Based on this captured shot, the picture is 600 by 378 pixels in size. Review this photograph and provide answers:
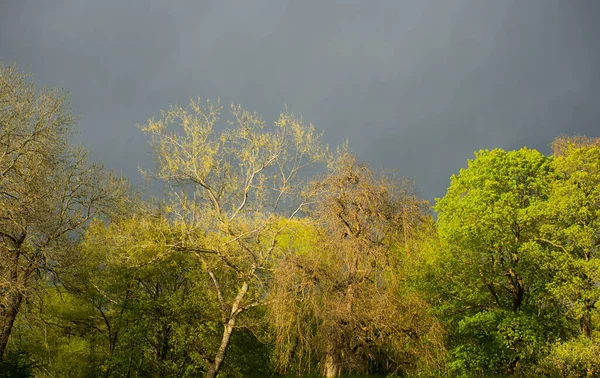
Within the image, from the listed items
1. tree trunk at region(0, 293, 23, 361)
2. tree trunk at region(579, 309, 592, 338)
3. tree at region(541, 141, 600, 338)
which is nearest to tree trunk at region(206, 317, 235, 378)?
tree trunk at region(0, 293, 23, 361)

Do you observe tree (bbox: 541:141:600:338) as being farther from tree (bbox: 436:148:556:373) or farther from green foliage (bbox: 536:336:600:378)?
green foliage (bbox: 536:336:600:378)

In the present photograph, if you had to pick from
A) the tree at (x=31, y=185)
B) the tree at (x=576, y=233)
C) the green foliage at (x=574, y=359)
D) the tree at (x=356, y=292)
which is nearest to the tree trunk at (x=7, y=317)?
the tree at (x=31, y=185)

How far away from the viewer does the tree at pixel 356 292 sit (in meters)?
15.5

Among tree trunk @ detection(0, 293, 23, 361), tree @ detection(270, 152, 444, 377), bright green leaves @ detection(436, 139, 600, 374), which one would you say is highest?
bright green leaves @ detection(436, 139, 600, 374)

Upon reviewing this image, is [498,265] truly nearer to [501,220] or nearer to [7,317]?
[501,220]

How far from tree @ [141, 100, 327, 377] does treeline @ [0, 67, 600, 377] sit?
8 cm

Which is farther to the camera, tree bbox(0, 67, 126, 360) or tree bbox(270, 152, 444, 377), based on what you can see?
tree bbox(0, 67, 126, 360)

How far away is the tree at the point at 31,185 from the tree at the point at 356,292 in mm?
9097

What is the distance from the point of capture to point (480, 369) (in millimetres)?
23125

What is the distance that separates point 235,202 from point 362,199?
8.55 metres

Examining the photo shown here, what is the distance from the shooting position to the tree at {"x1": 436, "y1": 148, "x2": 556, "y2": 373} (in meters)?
22.5

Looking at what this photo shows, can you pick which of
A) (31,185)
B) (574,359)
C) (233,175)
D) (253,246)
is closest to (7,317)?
(31,185)

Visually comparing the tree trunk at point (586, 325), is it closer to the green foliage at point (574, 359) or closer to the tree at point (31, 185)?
the green foliage at point (574, 359)

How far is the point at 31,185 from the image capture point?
17.8m
